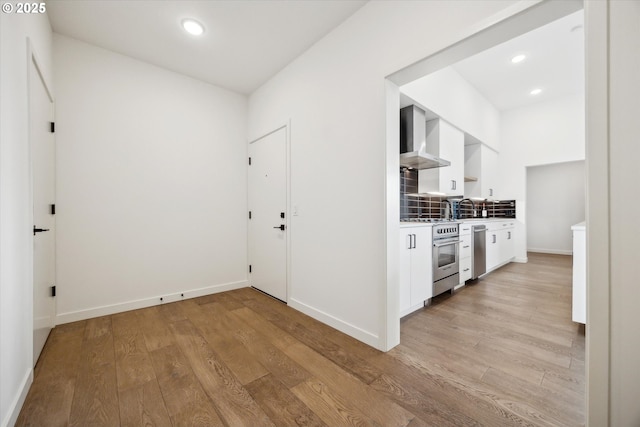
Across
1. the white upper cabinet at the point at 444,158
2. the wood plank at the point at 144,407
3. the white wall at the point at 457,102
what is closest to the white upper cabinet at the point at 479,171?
the white wall at the point at 457,102

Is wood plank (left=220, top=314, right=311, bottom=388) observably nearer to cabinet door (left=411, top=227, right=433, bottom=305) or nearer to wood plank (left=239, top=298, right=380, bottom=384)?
wood plank (left=239, top=298, right=380, bottom=384)

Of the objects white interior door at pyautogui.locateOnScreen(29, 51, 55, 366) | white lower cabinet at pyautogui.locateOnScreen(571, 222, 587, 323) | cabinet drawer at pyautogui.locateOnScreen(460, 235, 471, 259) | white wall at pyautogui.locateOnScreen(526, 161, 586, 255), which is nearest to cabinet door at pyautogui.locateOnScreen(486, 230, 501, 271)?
cabinet drawer at pyautogui.locateOnScreen(460, 235, 471, 259)

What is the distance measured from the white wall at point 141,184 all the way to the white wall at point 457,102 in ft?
8.20

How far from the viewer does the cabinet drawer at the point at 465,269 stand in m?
3.49

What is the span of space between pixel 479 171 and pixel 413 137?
2556 mm

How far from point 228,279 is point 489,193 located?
503 cm

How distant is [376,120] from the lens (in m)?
2.06

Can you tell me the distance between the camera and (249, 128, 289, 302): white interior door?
125 inches

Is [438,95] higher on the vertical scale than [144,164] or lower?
higher

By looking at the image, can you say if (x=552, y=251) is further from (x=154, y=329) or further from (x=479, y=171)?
(x=154, y=329)

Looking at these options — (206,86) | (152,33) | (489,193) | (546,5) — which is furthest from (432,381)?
(489,193)

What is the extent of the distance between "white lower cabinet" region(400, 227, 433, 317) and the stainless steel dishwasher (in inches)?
51.9

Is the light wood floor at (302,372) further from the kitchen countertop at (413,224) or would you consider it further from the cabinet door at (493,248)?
the cabinet door at (493,248)

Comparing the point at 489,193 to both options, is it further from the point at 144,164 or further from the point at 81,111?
the point at 81,111
